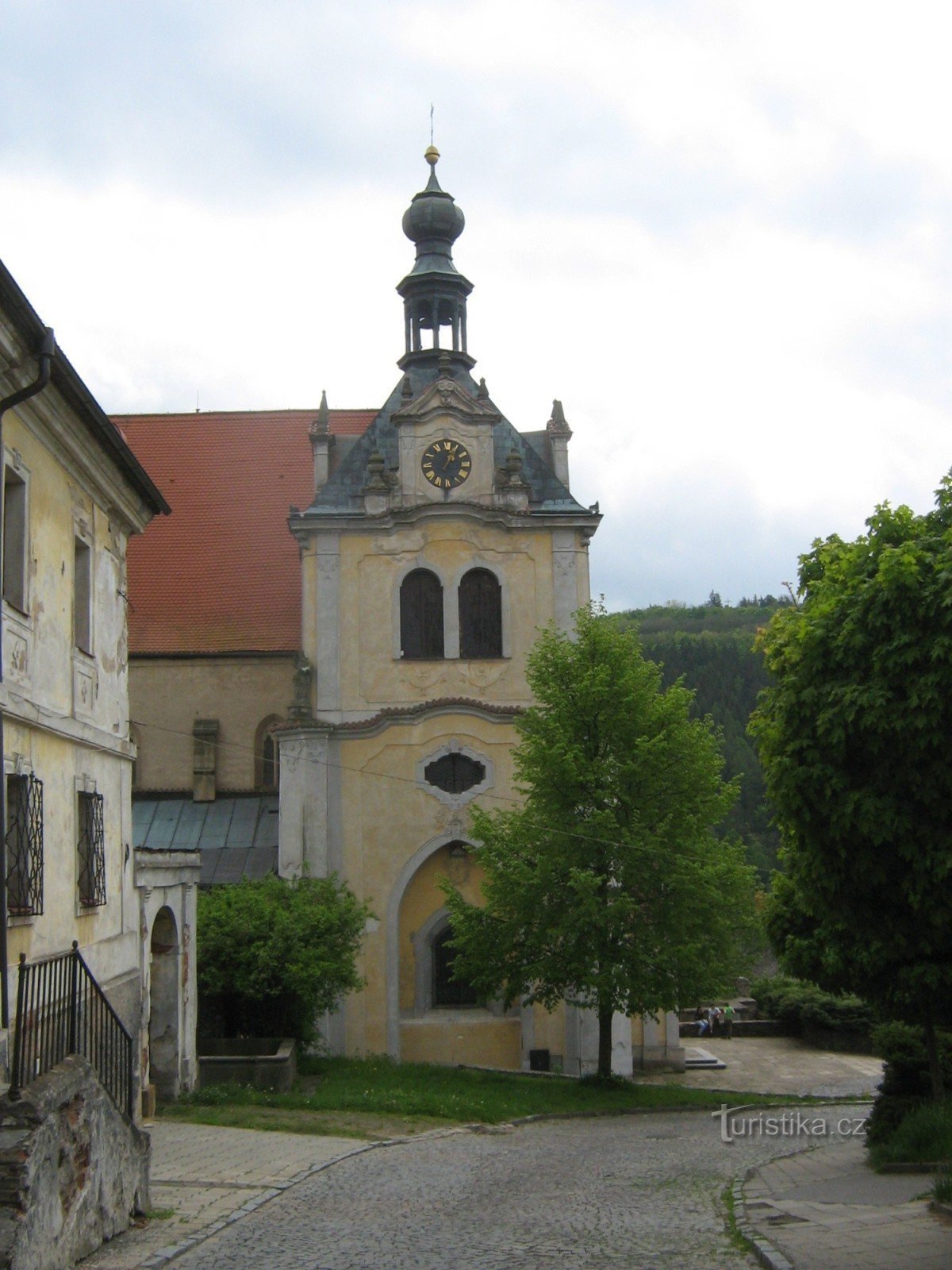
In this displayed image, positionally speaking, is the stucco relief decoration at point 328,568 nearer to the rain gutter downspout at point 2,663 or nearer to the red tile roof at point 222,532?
the red tile roof at point 222,532

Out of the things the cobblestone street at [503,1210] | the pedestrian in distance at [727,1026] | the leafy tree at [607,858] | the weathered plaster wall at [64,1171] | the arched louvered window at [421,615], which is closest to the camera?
the weathered plaster wall at [64,1171]

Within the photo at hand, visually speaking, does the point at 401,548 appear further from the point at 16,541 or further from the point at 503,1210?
the point at 503,1210

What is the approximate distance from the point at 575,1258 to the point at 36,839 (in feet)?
18.7

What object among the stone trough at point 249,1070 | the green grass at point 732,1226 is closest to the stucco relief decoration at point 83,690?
the green grass at point 732,1226

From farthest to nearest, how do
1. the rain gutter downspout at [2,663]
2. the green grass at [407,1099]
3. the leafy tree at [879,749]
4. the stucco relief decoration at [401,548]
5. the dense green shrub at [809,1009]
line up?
the dense green shrub at [809,1009]
the stucco relief decoration at [401,548]
the green grass at [407,1099]
the leafy tree at [879,749]
the rain gutter downspout at [2,663]

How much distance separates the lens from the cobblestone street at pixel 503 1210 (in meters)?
10.1

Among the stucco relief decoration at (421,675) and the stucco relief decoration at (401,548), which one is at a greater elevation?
the stucco relief decoration at (401,548)

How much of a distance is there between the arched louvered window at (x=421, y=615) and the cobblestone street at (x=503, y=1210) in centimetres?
1274

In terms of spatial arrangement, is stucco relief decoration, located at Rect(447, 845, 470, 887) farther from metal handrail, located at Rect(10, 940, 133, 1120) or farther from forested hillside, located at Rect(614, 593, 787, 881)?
forested hillside, located at Rect(614, 593, 787, 881)

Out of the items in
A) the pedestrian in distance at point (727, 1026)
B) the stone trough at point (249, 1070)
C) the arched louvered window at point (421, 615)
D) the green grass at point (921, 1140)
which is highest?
the arched louvered window at point (421, 615)

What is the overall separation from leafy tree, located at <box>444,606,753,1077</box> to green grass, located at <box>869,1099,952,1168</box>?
896 cm

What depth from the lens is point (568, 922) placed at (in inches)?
933

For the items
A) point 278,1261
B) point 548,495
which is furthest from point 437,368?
point 278,1261

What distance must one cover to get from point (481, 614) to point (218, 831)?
288 inches
